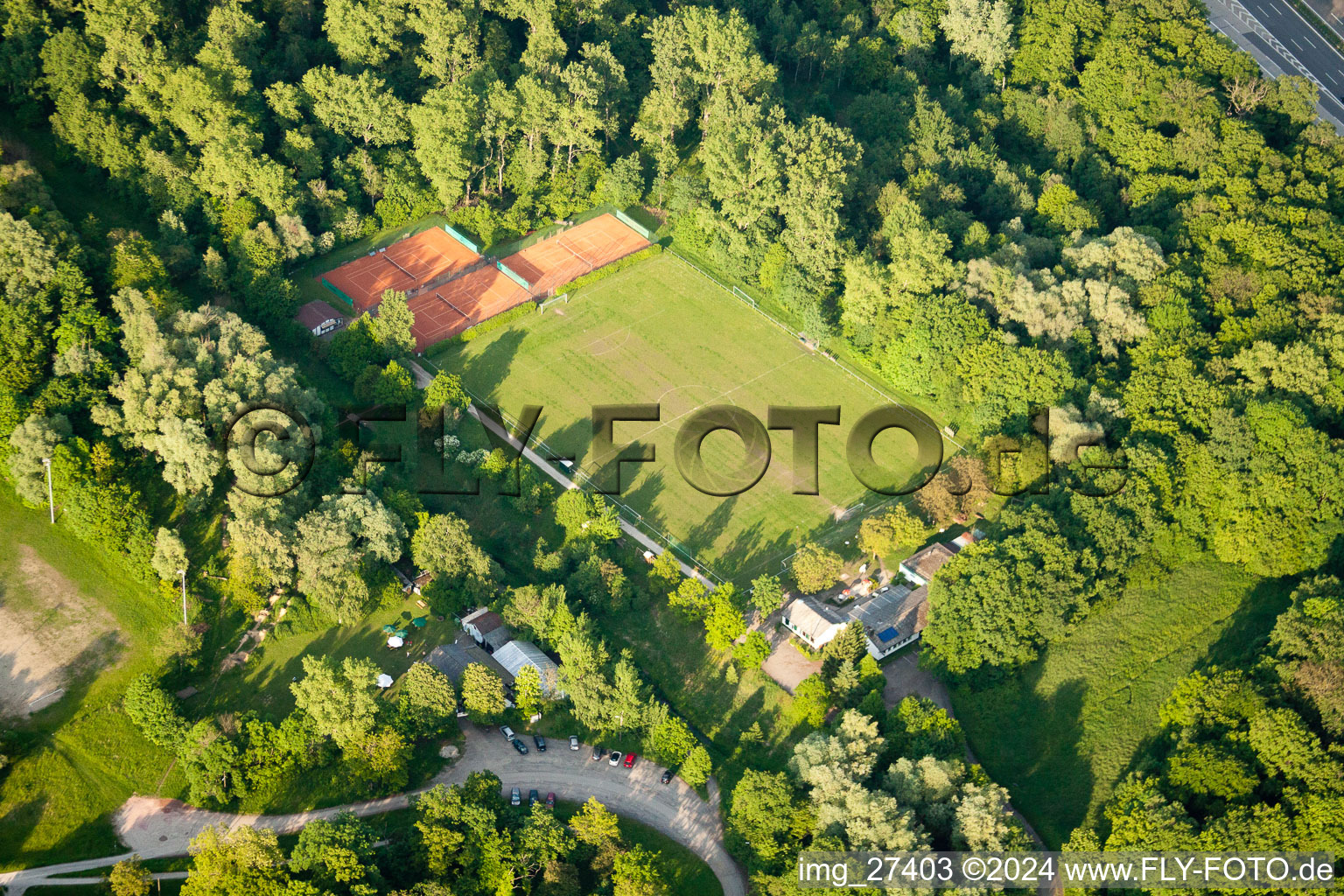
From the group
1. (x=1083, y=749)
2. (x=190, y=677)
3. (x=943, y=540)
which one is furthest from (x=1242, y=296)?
(x=190, y=677)

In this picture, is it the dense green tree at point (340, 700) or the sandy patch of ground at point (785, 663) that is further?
the sandy patch of ground at point (785, 663)

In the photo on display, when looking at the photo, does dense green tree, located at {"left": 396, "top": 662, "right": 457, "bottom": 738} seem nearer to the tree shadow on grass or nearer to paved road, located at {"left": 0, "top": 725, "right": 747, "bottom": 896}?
paved road, located at {"left": 0, "top": 725, "right": 747, "bottom": 896}

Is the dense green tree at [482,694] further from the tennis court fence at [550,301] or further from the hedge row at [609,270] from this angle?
the hedge row at [609,270]

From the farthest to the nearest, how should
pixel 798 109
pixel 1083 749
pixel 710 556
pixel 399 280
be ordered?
pixel 798 109
pixel 399 280
pixel 710 556
pixel 1083 749

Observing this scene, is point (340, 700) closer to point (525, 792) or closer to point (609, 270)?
point (525, 792)

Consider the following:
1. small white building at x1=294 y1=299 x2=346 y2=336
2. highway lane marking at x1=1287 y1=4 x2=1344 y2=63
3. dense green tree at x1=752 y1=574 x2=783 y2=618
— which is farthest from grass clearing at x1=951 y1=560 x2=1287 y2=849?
highway lane marking at x1=1287 y1=4 x2=1344 y2=63

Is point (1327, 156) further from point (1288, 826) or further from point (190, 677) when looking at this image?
point (190, 677)

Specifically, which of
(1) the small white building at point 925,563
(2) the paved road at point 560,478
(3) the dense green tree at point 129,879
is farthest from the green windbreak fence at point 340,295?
(3) the dense green tree at point 129,879
